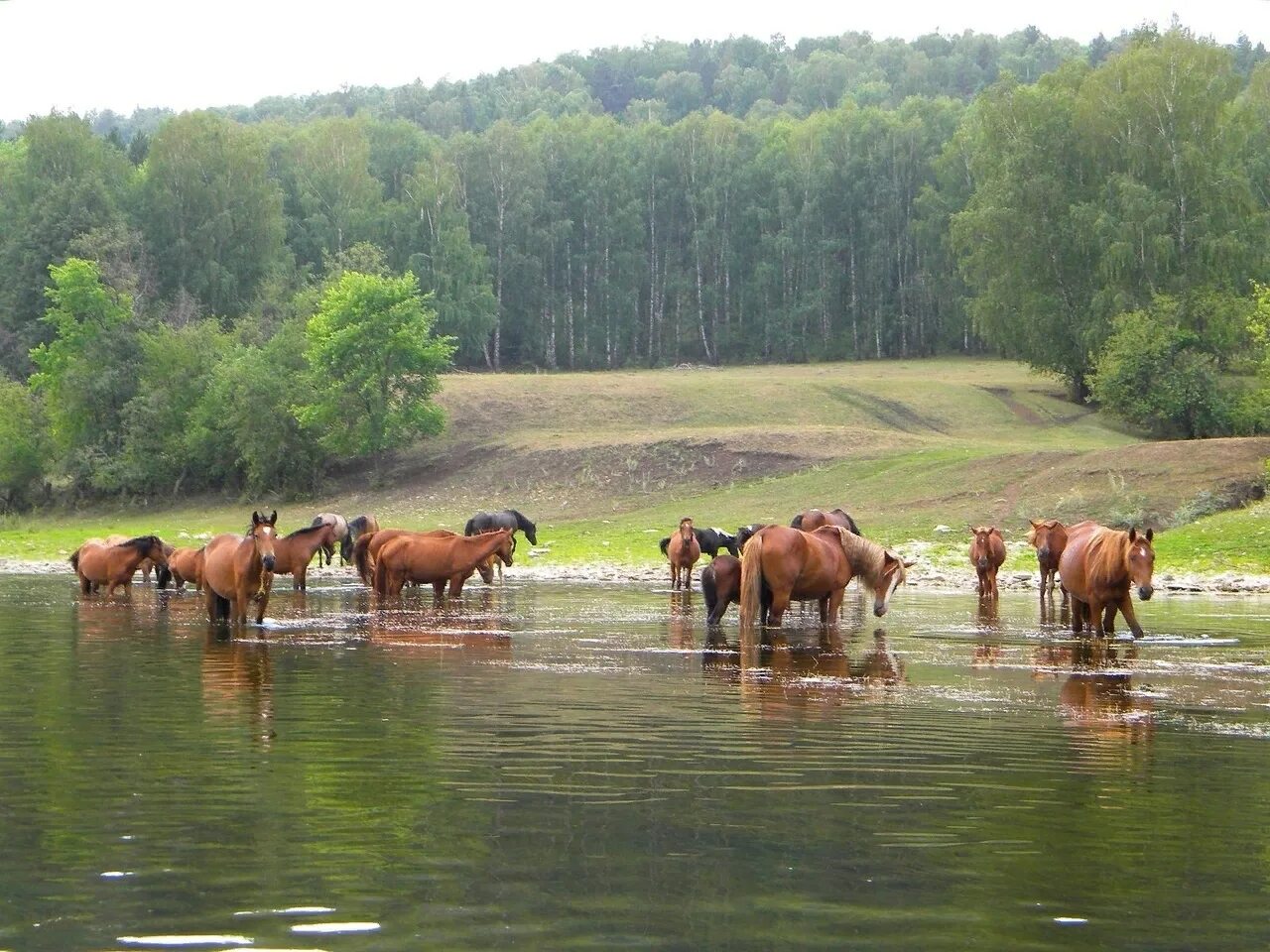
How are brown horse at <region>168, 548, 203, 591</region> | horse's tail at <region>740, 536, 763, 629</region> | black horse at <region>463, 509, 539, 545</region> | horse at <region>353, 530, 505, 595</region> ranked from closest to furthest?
horse's tail at <region>740, 536, 763, 629</region> → horse at <region>353, 530, 505, 595</region> → brown horse at <region>168, 548, 203, 591</region> → black horse at <region>463, 509, 539, 545</region>

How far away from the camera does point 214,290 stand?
3250 inches

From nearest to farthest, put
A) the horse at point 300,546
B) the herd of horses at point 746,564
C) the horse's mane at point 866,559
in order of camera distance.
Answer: the herd of horses at point 746,564 → the horse's mane at point 866,559 → the horse at point 300,546

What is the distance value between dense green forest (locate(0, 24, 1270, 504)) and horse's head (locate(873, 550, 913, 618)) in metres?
19.4

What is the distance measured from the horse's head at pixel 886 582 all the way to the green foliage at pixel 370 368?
37498 millimetres

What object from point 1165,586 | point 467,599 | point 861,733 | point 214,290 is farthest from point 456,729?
point 214,290

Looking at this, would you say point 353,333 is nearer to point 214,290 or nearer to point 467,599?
point 214,290

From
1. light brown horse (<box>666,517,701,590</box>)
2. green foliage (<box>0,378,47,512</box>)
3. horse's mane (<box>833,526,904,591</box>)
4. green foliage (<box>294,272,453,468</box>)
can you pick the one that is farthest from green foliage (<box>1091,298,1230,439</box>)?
green foliage (<box>0,378,47,512</box>)

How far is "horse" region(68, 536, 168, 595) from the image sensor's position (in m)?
28.7

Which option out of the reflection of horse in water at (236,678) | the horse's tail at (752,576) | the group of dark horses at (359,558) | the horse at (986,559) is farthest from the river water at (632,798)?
the group of dark horses at (359,558)

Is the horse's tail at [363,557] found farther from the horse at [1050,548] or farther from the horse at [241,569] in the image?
the horse at [1050,548]

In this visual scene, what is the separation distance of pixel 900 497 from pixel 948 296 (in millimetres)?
44160

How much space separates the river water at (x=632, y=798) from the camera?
687cm

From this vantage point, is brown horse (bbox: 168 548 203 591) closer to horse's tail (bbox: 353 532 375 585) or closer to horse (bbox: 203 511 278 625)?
horse's tail (bbox: 353 532 375 585)

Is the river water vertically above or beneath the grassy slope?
beneath
